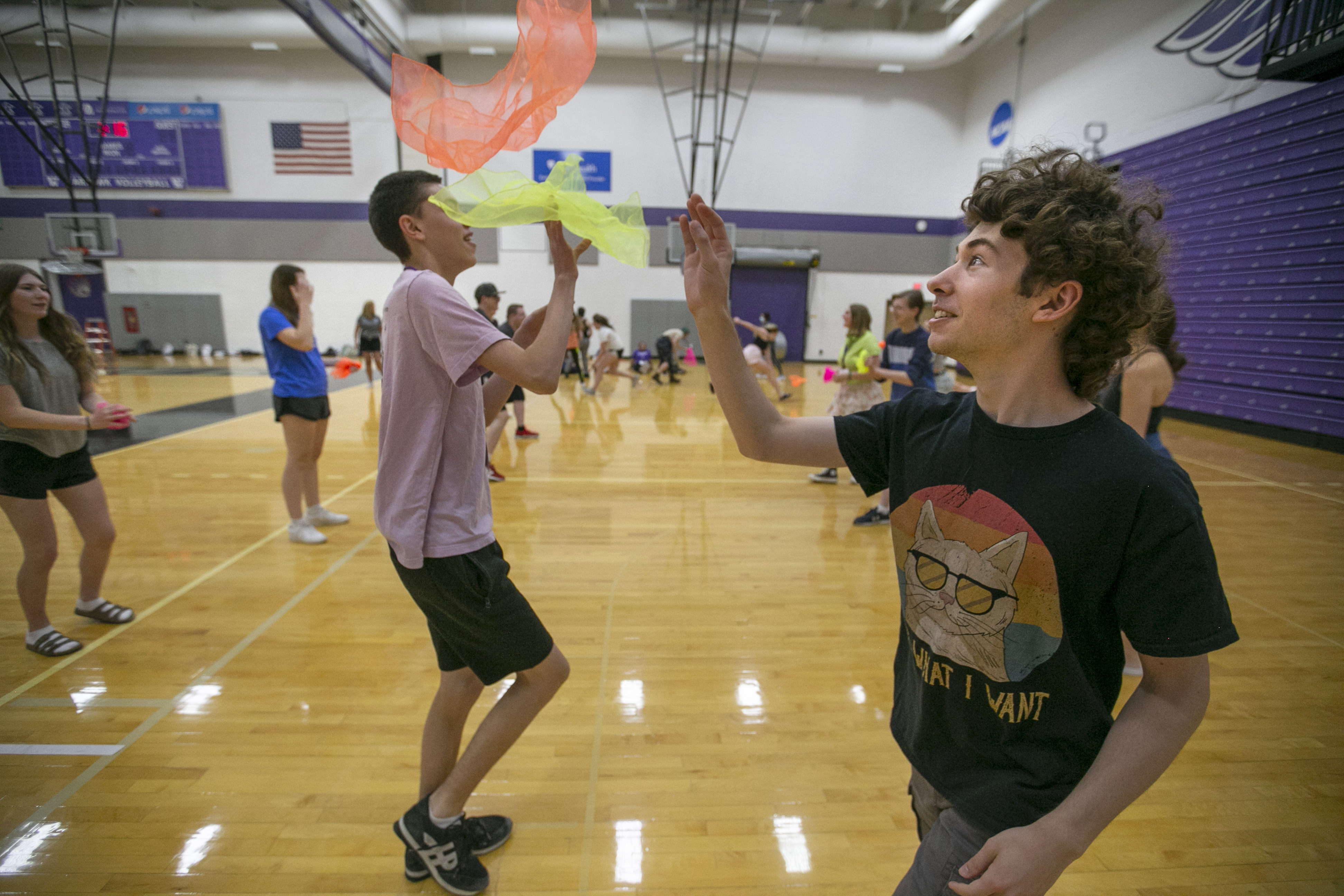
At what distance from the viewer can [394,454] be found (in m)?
1.54

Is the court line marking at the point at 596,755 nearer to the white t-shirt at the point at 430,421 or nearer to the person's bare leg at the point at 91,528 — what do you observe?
the white t-shirt at the point at 430,421

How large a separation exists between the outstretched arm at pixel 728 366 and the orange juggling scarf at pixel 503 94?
1.75 ft

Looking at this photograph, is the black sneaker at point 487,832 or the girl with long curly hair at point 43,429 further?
the girl with long curly hair at point 43,429

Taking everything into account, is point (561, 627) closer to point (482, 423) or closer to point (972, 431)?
point (482, 423)

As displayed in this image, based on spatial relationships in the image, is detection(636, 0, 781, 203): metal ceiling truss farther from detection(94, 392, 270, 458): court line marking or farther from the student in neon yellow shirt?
detection(94, 392, 270, 458): court line marking

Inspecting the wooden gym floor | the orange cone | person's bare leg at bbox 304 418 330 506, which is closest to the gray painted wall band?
the orange cone

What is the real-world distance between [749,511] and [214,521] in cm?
409

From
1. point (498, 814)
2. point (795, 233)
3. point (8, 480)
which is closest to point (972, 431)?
point (498, 814)

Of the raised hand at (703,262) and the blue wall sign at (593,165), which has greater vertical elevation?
the blue wall sign at (593,165)

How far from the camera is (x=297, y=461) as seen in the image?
4.16m

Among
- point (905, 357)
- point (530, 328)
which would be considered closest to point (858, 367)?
point (905, 357)

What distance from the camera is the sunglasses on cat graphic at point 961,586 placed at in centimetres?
99

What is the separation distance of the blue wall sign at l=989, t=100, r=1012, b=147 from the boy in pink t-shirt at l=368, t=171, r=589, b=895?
1648 cm

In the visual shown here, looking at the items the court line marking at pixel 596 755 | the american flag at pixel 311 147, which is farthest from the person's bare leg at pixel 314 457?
the american flag at pixel 311 147
